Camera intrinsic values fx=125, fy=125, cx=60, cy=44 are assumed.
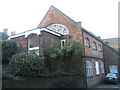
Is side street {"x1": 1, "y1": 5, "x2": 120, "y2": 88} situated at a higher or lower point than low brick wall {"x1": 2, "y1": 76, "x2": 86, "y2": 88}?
higher

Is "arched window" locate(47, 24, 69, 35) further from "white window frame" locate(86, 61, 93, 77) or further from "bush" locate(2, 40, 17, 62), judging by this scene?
"bush" locate(2, 40, 17, 62)

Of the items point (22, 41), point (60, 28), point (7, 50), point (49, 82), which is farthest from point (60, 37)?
point (49, 82)

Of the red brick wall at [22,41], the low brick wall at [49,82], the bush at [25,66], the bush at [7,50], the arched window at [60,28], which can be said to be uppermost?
the arched window at [60,28]

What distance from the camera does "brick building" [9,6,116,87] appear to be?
37.2 ft

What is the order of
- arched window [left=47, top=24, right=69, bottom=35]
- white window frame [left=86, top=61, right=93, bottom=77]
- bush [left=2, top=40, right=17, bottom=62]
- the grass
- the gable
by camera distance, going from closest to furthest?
the grass → bush [left=2, top=40, right=17, bottom=62] → white window frame [left=86, top=61, right=93, bottom=77] → the gable → arched window [left=47, top=24, right=69, bottom=35]

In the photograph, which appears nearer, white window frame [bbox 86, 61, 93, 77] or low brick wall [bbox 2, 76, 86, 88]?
low brick wall [bbox 2, 76, 86, 88]

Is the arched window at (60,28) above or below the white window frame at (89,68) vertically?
above

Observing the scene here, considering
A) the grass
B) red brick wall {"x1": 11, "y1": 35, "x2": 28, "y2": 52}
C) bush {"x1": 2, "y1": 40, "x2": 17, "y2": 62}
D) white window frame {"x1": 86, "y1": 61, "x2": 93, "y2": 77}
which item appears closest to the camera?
the grass

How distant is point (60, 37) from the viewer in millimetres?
13633

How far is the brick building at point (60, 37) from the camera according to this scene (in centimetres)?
1133

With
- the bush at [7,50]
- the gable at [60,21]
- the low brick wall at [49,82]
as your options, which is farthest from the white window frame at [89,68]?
the bush at [7,50]

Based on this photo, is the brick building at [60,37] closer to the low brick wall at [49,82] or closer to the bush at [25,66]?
the low brick wall at [49,82]

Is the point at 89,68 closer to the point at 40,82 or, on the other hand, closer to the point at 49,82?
the point at 49,82

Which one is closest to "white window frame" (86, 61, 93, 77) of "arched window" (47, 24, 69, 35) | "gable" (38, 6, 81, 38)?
"gable" (38, 6, 81, 38)
